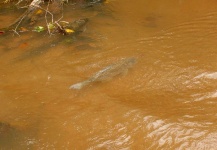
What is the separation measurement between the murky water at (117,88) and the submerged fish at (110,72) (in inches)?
3.5

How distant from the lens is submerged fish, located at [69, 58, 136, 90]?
4.58 m

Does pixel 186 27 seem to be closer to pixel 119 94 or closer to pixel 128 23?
pixel 128 23

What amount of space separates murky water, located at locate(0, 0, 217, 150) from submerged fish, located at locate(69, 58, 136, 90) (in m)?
0.09

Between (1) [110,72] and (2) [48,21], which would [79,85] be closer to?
(1) [110,72]

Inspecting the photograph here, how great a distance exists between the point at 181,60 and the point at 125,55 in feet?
3.72

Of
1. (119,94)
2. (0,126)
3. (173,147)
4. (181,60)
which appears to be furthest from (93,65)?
(173,147)

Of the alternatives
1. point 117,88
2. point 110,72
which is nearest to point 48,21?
point 110,72

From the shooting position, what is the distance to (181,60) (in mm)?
5113

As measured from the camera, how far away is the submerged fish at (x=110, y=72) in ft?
15.0

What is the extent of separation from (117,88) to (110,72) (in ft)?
1.32

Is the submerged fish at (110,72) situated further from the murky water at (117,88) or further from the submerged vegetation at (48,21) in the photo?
the submerged vegetation at (48,21)

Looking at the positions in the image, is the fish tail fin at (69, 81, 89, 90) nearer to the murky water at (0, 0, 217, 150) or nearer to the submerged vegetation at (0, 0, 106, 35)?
the murky water at (0, 0, 217, 150)

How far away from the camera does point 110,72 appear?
15.7 ft

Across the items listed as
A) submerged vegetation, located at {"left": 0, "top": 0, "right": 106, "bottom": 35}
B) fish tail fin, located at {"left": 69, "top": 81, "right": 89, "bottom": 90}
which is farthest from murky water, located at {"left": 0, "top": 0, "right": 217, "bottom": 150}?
submerged vegetation, located at {"left": 0, "top": 0, "right": 106, "bottom": 35}
